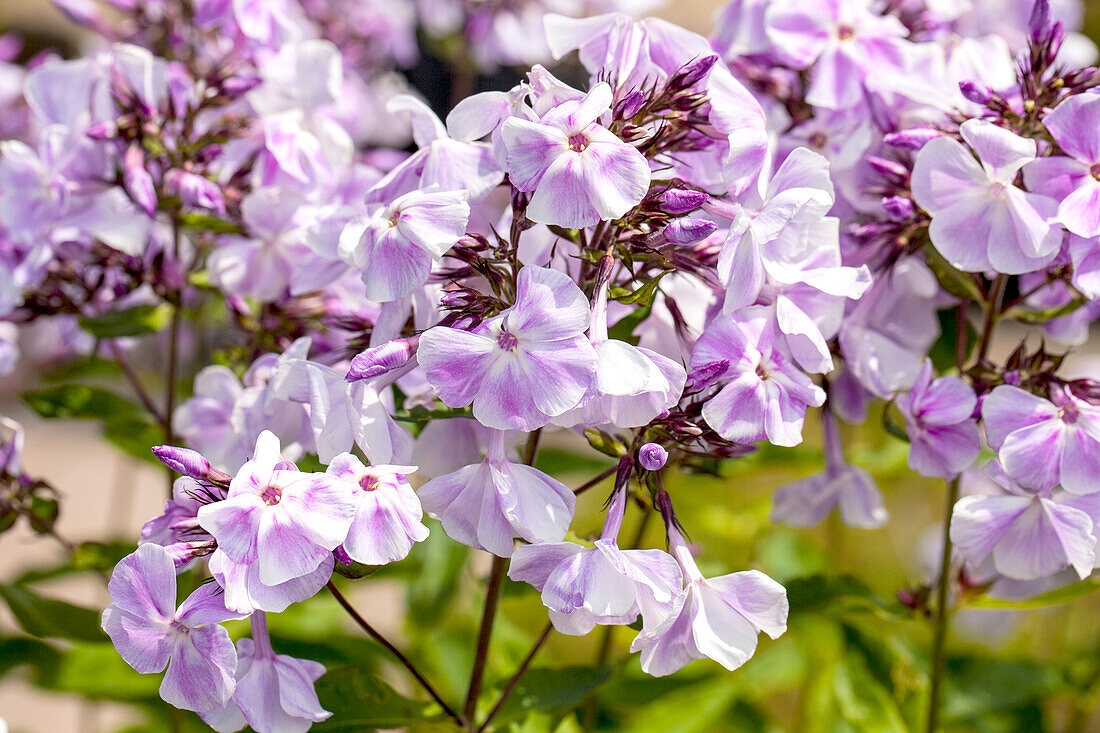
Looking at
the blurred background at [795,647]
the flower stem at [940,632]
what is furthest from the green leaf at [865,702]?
the flower stem at [940,632]

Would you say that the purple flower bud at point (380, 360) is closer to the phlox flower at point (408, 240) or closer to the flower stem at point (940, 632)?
the phlox flower at point (408, 240)

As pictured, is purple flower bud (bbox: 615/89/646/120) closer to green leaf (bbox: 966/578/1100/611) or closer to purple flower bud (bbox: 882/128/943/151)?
purple flower bud (bbox: 882/128/943/151)

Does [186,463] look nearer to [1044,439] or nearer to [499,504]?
[499,504]

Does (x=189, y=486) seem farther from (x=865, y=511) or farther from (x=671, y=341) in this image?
(x=865, y=511)

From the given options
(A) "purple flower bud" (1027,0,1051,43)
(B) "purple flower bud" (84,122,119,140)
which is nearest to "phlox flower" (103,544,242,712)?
(B) "purple flower bud" (84,122,119,140)

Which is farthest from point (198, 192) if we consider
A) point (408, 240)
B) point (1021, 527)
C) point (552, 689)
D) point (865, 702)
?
point (865, 702)

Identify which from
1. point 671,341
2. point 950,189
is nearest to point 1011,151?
point 950,189
